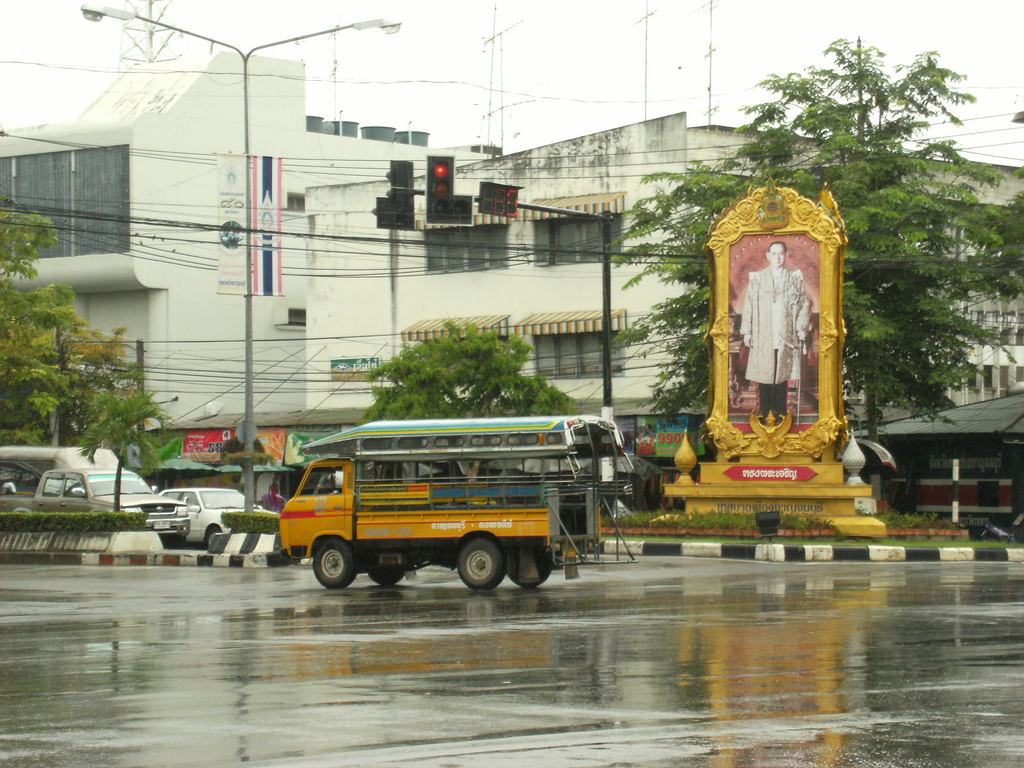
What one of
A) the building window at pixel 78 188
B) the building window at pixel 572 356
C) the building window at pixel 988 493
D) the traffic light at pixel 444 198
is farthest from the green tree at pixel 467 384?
the building window at pixel 78 188

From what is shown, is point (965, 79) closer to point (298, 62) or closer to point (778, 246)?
point (778, 246)

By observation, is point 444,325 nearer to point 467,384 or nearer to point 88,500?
point 467,384

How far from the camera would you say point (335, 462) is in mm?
18078

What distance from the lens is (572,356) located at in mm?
41906

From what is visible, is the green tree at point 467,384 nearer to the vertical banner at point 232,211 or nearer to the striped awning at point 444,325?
the vertical banner at point 232,211

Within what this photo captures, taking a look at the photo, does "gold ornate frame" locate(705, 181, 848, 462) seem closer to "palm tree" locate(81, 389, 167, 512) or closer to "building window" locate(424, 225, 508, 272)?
"palm tree" locate(81, 389, 167, 512)

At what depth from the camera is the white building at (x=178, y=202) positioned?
48.6m

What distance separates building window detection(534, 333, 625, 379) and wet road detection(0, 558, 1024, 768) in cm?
2481

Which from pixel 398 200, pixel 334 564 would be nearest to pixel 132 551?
pixel 334 564

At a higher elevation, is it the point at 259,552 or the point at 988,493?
the point at 988,493

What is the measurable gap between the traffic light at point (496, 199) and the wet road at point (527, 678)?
269 inches

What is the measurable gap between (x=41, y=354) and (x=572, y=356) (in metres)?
16.8

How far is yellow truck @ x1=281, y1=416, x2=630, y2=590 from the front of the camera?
17.1 meters

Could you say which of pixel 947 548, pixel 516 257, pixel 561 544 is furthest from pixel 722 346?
pixel 516 257
